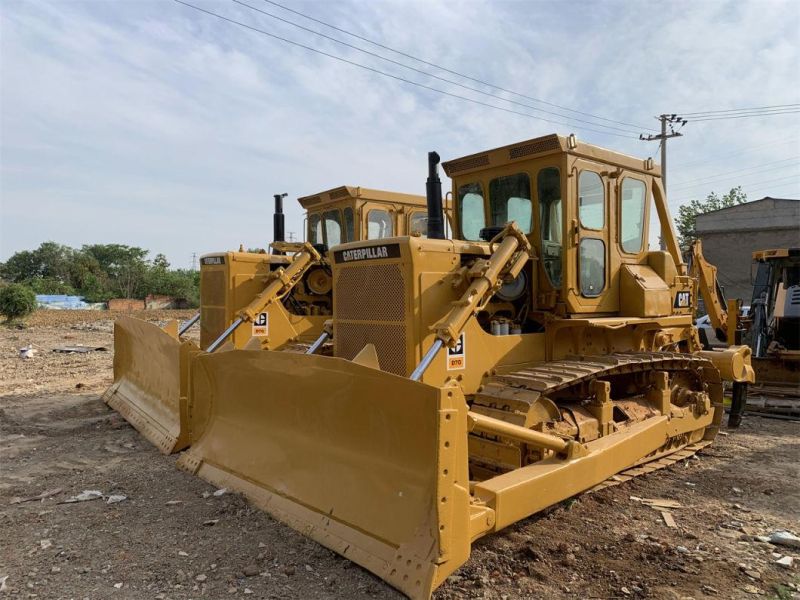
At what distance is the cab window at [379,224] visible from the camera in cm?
921

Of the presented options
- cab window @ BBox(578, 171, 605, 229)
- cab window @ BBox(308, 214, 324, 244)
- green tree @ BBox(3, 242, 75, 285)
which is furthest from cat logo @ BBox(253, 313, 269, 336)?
green tree @ BBox(3, 242, 75, 285)

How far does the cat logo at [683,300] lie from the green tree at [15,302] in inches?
907

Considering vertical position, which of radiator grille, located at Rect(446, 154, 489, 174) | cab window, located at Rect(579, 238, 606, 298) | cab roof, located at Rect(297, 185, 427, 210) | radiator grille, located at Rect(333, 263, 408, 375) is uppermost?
cab roof, located at Rect(297, 185, 427, 210)

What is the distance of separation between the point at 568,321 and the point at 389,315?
1727 mm

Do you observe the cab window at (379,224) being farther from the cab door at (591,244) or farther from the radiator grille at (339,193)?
the cab door at (591,244)

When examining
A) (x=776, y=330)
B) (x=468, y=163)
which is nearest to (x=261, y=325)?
(x=468, y=163)

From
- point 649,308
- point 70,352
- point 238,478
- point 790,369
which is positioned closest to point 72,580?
point 238,478

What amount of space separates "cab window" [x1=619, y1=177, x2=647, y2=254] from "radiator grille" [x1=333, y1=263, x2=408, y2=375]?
2691 mm

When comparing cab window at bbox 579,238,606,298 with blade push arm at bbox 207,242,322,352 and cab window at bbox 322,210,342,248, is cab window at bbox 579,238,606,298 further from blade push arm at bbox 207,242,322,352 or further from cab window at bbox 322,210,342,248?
cab window at bbox 322,210,342,248

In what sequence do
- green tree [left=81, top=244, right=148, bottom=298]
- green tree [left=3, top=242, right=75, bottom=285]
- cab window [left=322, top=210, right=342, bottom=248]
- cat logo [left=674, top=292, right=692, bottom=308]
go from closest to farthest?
cat logo [left=674, top=292, right=692, bottom=308] < cab window [left=322, top=210, right=342, bottom=248] < green tree [left=81, top=244, right=148, bottom=298] < green tree [left=3, top=242, right=75, bottom=285]

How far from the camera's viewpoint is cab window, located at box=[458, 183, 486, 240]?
6.10 m

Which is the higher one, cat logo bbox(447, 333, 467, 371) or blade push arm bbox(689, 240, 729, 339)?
blade push arm bbox(689, 240, 729, 339)

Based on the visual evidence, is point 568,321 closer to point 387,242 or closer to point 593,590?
point 387,242

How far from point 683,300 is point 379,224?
4.55 meters
